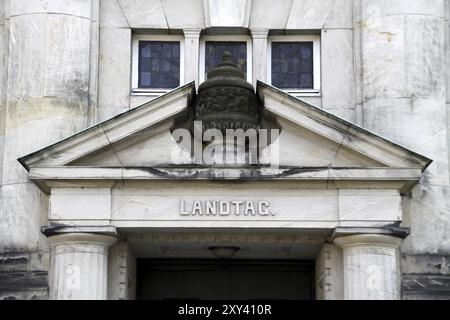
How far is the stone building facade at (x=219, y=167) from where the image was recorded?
1761cm

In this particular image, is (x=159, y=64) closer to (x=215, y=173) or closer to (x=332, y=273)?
(x=215, y=173)

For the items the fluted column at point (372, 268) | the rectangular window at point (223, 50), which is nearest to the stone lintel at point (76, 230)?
the fluted column at point (372, 268)

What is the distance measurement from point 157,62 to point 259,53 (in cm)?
175

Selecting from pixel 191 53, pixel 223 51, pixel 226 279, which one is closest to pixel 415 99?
pixel 223 51

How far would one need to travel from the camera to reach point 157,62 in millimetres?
20328

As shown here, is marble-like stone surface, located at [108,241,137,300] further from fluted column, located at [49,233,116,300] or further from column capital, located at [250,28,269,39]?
column capital, located at [250,28,269,39]

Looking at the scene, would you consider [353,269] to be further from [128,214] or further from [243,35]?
[243,35]

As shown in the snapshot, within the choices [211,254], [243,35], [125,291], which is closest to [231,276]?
[211,254]

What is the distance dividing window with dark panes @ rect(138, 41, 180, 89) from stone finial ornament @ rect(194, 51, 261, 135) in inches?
76.3

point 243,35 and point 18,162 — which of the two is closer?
point 18,162

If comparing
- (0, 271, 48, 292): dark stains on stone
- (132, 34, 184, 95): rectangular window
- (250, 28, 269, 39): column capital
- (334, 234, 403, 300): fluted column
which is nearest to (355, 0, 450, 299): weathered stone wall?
(334, 234, 403, 300): fluted column

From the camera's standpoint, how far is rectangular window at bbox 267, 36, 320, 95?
2017 centimetres

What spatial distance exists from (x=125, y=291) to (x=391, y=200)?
4.36 m

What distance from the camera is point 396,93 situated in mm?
19156
